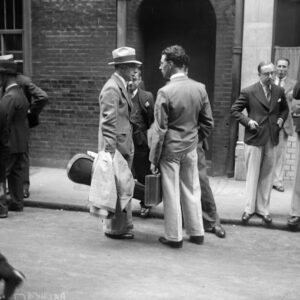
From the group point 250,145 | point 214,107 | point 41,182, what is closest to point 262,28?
point 214,107

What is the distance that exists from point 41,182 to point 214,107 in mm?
3129

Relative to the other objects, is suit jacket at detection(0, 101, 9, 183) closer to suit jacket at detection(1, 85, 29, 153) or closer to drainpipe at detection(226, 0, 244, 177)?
suit jacket at detection(1, 85, 29, 153)

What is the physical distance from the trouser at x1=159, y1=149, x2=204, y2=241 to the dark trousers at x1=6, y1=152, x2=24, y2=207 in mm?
2312

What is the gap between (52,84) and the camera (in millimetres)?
9969

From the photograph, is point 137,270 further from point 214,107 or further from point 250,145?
point 214,107

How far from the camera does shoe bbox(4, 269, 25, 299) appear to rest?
3.96 metres

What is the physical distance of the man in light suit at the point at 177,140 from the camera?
Answer: 5676 mm

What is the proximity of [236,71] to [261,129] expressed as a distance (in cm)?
266

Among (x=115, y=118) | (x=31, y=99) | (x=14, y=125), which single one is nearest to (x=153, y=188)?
(x=115, y=118)

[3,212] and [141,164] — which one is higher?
[141,164]

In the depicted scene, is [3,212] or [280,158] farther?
[280,158]

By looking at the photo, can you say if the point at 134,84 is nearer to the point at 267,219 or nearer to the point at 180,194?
the point at 180,194

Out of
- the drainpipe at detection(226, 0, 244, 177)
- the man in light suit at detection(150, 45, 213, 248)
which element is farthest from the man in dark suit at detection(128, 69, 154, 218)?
the drainpipe at detection(226, 0, 244, 177)

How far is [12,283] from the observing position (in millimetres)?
3982
